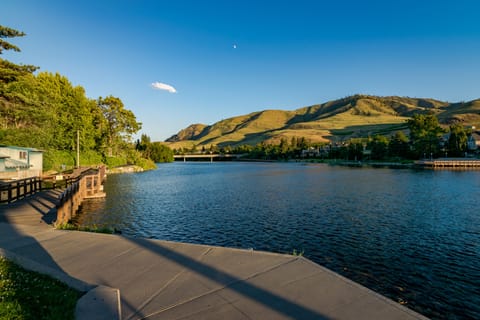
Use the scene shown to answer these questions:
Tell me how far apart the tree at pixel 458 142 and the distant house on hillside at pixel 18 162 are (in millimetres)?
141994

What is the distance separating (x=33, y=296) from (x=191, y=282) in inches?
141

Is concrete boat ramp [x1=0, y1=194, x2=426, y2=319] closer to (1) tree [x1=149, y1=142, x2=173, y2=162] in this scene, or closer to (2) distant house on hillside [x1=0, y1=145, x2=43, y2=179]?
(2) distant house on hillside [x1=0, y1=145, x2=43, y2=179]

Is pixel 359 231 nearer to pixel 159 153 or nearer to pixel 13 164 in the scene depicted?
pixel 13 164

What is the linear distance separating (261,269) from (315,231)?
11097 millimetres

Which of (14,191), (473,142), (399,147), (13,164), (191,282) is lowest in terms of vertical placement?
(14,191)

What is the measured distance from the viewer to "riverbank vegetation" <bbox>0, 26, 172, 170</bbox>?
39.1 meters

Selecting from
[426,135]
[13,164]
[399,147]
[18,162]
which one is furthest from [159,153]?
[426,135]

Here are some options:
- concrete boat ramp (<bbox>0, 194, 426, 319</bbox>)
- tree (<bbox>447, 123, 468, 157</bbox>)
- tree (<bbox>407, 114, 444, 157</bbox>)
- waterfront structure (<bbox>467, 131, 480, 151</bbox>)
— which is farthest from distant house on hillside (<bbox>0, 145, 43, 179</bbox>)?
waterfront structure (<bbox>467, 131, 480, 151</bbox>)

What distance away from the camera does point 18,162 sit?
123ft

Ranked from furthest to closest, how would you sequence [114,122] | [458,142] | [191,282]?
[458,142] → [114,122] → [191,282]

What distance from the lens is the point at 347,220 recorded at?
21.3 m

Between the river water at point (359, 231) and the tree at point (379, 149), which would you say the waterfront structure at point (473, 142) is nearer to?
the tree at point (379, 149)

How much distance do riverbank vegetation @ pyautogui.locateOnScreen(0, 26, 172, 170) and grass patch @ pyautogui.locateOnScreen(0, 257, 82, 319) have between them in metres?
34.2

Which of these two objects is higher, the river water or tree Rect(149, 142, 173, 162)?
tree Rect(149, 142, 173, 162)
